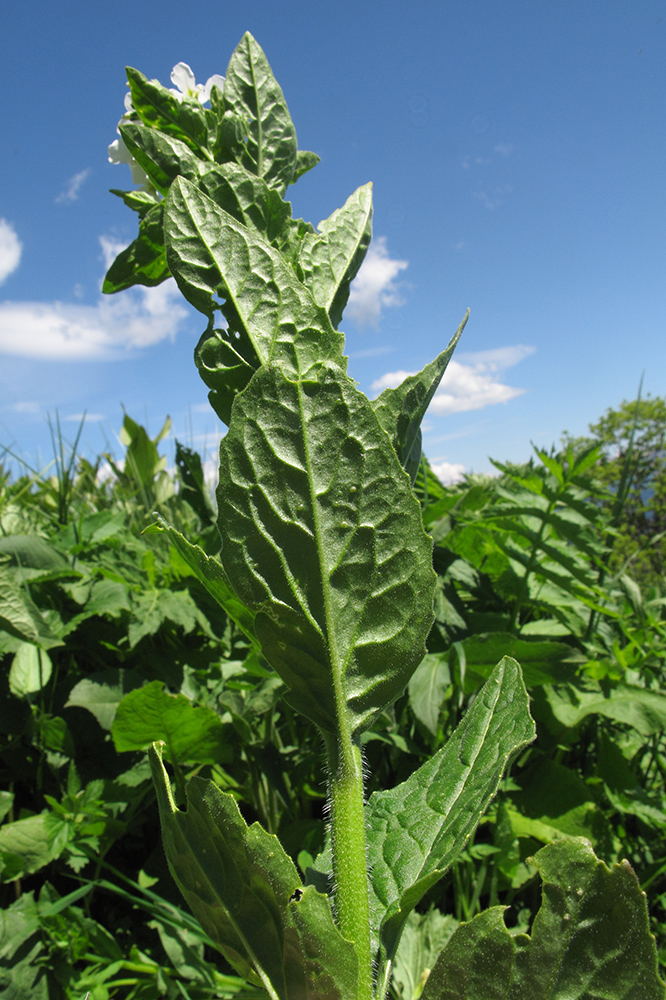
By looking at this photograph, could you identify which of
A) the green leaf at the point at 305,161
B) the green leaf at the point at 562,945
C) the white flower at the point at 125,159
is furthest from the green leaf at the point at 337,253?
the green leaf at the point at 562,945

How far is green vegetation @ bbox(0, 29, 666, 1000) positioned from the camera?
775mm

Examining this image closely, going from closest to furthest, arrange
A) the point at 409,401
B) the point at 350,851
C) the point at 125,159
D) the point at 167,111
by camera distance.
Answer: the point at 350,851 < the point at 409,401 < the point at 167,111 < the point at 125,159

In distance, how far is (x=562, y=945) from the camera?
2.38 feet

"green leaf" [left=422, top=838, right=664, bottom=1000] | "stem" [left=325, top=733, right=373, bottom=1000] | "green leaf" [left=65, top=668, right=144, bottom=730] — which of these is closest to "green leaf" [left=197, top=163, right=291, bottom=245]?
"stem" [left=325, top=733, right=373, bottom=1000]

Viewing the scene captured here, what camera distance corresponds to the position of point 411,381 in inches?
37.4

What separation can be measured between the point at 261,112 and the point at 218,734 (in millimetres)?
1551

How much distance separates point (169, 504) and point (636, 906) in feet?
9.18

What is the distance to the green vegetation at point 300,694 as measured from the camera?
0.77 metres

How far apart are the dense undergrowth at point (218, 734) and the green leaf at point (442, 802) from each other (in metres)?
0.66

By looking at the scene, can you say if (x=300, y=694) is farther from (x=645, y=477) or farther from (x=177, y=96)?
(x=645, y=477)

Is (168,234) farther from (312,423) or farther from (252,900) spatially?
(252,900)

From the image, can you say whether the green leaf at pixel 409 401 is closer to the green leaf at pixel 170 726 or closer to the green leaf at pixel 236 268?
the green leaf at pixel 236 268

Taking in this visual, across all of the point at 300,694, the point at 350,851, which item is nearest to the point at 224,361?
the point at 300,694

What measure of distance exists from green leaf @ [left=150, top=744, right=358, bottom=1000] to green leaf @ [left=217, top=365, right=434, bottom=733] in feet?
0.64
